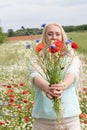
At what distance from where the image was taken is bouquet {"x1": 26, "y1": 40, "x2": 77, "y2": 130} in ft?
10.4

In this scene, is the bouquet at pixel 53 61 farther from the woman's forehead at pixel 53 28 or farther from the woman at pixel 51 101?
the woman's forehead at pixel 53 28

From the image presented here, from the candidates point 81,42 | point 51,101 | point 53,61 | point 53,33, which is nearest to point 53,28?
point 53,33

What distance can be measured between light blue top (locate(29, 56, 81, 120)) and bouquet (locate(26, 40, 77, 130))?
1.03ft

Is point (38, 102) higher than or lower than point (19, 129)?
higher

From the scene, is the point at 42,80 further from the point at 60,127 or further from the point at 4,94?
the point at 4,94

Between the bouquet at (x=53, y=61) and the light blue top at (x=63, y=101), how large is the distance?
314 mm

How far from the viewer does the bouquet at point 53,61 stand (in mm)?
3170

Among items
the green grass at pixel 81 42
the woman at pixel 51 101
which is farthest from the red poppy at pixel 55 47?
the green grass at pixel 81 42

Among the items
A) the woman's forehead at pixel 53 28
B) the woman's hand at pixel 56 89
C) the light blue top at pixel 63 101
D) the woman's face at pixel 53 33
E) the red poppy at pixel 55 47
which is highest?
the woman's forehead at pixel 53 28

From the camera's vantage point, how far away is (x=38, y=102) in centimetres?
379

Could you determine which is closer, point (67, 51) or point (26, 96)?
point (67, 51)

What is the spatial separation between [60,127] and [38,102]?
0.38 meters

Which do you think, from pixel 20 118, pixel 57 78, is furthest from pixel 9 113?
pixel 57 78

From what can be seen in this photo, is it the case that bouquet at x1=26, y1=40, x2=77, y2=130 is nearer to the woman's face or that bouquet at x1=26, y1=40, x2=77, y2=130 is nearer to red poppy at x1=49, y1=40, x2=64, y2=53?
red poppy at x1=49, y1=40, x2=64, y2=53
